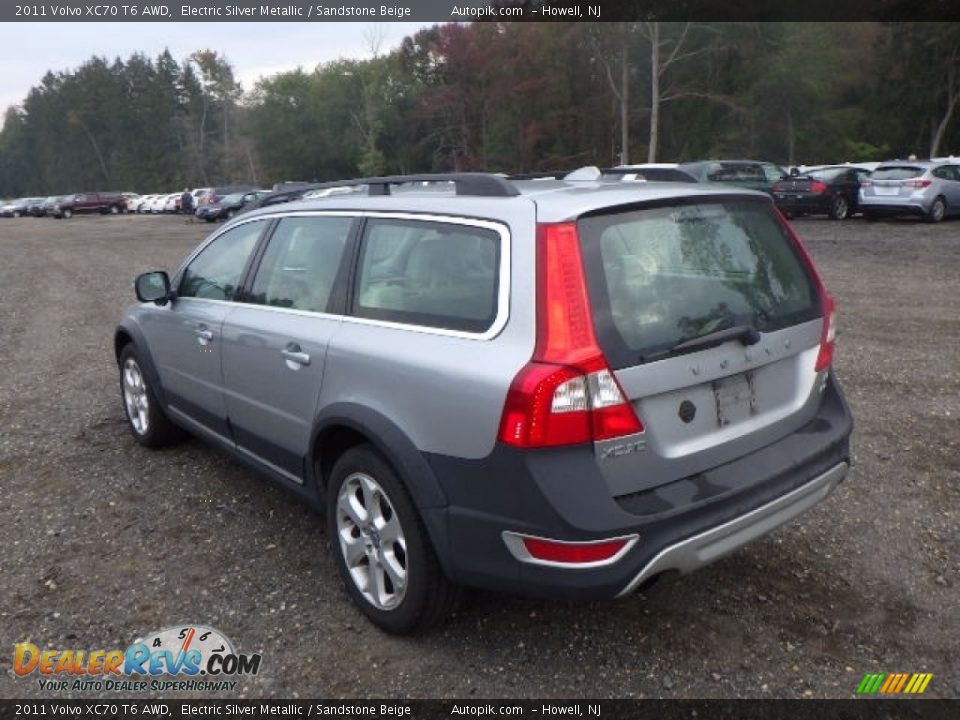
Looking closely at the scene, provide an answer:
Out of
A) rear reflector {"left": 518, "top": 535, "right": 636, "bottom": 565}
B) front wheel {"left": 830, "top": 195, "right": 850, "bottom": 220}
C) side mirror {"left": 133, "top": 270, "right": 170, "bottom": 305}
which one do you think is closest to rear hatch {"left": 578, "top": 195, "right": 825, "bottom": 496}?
rear reflector {"left": 518, "top": 535, "right": 636, "bottom": 565}

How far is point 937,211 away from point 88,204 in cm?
5133

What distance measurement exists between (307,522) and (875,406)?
13.2ft

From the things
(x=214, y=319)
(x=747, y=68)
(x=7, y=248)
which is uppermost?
(x=747, y=68)

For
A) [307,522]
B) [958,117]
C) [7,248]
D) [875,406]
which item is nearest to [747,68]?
[958,117]

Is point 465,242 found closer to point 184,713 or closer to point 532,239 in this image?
point 532,239

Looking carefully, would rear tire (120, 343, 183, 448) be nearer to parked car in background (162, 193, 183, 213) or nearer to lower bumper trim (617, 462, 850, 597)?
lower bumper trim (617, 462, 850, 597)

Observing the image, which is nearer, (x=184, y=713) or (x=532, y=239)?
(x=532, y=239)

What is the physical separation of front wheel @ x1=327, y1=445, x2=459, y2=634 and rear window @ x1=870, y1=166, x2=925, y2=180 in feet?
61.3

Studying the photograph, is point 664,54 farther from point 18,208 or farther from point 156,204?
point 18,208

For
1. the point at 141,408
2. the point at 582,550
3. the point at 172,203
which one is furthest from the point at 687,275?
the point at 172,203

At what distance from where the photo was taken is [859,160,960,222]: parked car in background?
17.7 metres

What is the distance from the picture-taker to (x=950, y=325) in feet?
26.1

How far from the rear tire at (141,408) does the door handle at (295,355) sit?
6.29 ft

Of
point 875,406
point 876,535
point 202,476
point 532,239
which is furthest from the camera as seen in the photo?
point 875,406
